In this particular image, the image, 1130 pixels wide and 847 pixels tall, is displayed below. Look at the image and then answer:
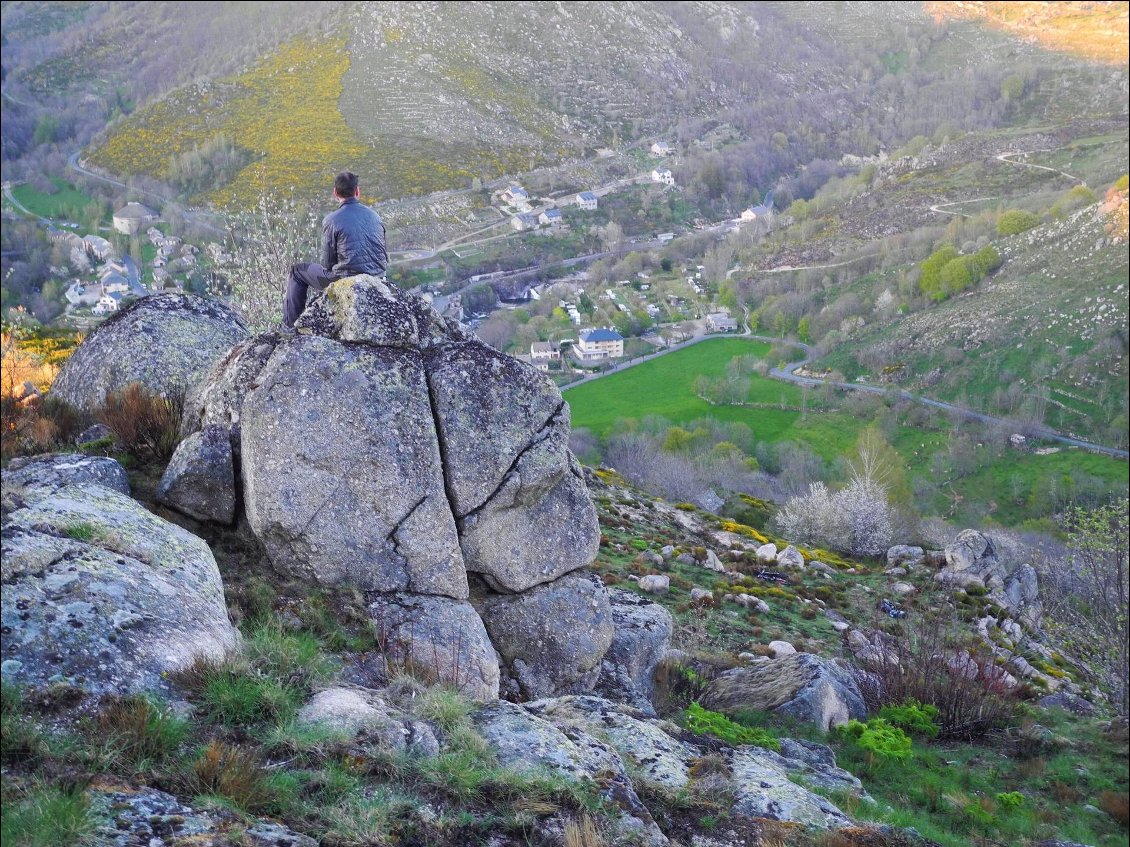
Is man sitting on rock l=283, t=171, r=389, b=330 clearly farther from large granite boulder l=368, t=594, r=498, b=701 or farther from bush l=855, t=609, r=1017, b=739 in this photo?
bush l=855, t=609, r=1017, b=739

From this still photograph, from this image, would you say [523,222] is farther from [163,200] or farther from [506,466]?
[506,466]

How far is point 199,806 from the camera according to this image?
16.8ft

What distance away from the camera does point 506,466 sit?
10039mm

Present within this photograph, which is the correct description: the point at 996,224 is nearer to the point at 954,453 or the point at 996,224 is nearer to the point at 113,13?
the point at 954,453

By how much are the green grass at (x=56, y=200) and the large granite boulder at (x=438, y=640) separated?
108576 millimetres

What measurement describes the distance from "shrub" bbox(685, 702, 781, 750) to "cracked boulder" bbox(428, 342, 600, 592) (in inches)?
96.6

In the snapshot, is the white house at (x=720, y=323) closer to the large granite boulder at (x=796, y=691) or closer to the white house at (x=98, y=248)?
the white house at (x=98, y=248)

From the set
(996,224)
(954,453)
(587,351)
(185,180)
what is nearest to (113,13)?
(185,180)

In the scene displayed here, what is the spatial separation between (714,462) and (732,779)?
1794 inches

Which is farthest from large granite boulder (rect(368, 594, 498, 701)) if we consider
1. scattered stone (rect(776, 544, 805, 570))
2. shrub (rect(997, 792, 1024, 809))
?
scattered stone (rect(776, 544, 805, 570))

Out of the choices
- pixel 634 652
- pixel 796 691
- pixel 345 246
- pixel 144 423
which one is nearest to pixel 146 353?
pixel 144 423

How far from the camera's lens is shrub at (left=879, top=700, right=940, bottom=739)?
1211cm

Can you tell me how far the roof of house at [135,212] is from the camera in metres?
92.3

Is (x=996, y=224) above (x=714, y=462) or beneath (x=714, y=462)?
above
